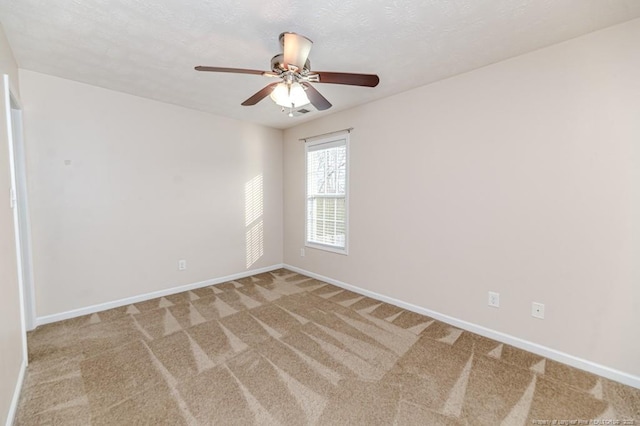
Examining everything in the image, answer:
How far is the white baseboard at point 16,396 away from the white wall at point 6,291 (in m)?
0.04

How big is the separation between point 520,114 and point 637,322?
170 cm

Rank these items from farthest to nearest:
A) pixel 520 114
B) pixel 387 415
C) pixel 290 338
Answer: pixel 290 338 → pixel 520 114 → pixel 387 415

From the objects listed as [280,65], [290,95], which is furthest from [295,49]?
[290,95]

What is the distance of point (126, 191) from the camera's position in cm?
312

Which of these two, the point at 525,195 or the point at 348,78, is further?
the point at 525,195

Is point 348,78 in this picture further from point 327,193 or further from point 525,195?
point 327,193

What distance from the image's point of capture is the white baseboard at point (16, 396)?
4.84 feet

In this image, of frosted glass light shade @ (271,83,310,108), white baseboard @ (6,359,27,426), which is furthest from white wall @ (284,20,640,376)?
white baseboard @ (6,359,27,426)

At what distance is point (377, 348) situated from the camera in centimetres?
228

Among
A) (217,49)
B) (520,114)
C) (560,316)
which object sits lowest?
(560,316)

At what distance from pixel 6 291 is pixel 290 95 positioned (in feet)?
7.14

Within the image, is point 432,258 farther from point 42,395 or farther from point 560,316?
point 42,395

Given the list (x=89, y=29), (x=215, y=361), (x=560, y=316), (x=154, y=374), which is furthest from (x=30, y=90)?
(x=560, y=316)

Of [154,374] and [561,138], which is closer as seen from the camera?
[154,374]
